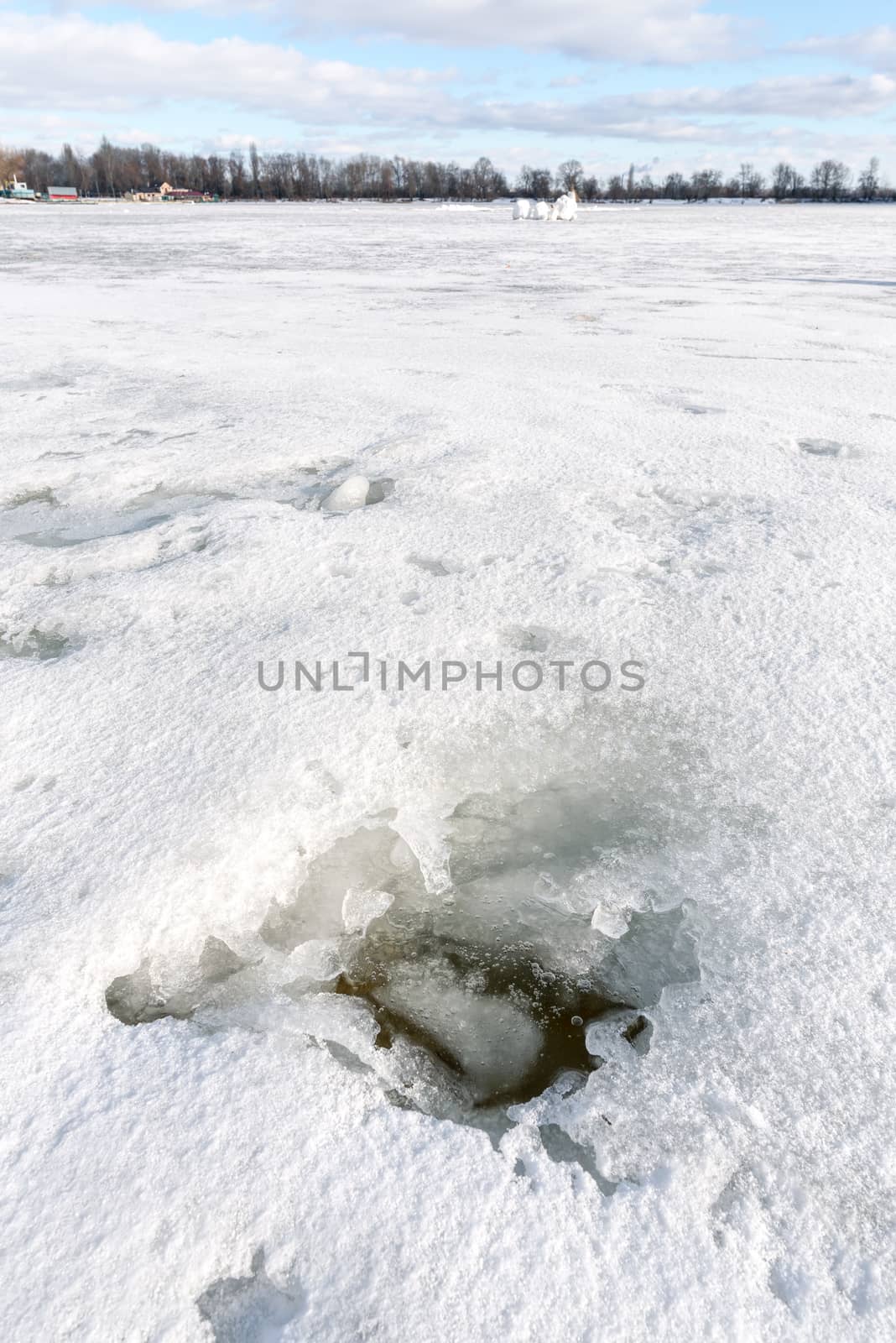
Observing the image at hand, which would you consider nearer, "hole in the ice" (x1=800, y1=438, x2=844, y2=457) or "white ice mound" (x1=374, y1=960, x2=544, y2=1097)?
"white ice mound" (x1=374, y1=960, x2=544, y2=1097)

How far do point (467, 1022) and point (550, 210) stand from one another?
41457mm

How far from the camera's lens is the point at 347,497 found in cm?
322

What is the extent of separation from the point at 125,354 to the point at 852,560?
561cm

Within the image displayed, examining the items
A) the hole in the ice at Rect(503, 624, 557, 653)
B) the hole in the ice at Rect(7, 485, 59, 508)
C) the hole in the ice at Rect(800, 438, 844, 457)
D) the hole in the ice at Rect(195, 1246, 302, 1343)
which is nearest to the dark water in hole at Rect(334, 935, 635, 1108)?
the hole in the ice at Rect(195, 1246, 302, 1343)

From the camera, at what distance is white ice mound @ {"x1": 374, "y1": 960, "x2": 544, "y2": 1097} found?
130 cm

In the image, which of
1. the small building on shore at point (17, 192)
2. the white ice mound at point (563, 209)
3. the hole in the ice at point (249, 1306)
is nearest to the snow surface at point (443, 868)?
the hole in the ice at point (249, 1306)

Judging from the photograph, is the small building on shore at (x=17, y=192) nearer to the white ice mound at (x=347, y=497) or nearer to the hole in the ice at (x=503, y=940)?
the white ice mound at (x=347, y=497)

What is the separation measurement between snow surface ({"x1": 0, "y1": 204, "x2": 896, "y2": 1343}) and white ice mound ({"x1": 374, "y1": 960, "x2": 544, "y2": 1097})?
2cm

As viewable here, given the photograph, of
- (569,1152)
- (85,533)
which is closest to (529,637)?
(569,1152)

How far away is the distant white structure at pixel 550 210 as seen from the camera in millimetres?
34969

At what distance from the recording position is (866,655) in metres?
2.16

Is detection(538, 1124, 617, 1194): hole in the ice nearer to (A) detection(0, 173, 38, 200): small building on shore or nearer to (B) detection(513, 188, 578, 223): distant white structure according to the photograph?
(B) detection(513, 188, 578, 223): distant white structure

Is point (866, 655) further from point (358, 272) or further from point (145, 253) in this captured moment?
point (145, 253)

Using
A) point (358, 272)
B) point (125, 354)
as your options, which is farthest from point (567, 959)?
point (358, 272)
